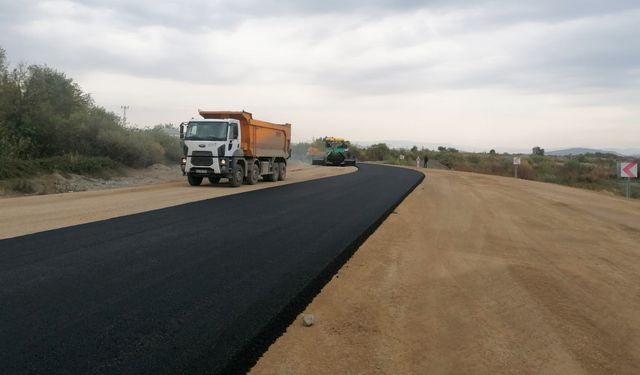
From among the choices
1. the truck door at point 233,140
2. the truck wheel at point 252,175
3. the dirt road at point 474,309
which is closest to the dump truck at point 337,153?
the truck wheel at point 252,175

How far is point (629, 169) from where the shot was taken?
1952 cm

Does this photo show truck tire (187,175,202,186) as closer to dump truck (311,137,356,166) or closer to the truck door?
the truck door

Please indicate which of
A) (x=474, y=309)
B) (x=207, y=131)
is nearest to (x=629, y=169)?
(x=207, y=131)

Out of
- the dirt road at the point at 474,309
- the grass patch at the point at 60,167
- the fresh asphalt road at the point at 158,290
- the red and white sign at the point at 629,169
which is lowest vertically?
the dirt road at the point at 474,309

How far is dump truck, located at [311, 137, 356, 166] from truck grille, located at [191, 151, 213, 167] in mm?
29255

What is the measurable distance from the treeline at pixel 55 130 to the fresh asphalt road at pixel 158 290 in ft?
41.4

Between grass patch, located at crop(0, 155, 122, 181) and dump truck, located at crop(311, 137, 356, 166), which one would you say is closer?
grass patch, located at crop(0, 155, 122, 181)

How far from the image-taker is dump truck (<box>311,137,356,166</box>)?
154 feet

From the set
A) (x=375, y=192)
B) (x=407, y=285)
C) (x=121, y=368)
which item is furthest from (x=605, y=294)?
(x=375, y=192)

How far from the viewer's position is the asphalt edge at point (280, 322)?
346 cm

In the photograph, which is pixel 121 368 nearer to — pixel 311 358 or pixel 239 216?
pixel 311 358

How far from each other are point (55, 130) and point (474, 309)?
22.6 m

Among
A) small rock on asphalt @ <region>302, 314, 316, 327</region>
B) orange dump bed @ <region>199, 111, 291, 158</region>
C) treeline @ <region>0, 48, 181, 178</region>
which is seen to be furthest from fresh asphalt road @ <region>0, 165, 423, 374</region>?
treeline @ <region>0, 48, 181, 178</region>

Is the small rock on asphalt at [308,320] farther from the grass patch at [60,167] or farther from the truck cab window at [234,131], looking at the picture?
the grass patch at [60,167]
